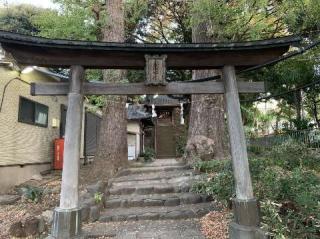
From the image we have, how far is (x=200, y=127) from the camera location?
32.6 feet

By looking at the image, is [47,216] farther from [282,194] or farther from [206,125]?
[206,125]

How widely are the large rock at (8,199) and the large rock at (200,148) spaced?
16.3 ft

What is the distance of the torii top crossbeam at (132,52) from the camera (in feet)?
16.0

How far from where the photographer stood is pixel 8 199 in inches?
275

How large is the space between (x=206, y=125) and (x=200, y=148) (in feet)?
2.77

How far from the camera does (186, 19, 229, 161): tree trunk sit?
31.4ft

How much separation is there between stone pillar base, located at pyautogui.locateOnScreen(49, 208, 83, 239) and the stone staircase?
162 cm

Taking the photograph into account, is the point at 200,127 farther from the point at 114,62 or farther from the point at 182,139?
the point at 182,139

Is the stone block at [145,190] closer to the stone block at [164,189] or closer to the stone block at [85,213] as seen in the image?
the stone block at [164,189]

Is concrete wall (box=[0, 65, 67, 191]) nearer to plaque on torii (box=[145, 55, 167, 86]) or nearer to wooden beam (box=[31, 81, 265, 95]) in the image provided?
wooden beam (box=[31, 81, 265, 95])

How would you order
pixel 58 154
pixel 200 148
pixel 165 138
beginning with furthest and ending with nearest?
pixel 165 138 → pixel 58 154 → pixel 200 148

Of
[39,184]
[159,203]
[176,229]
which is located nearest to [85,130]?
[39,184]

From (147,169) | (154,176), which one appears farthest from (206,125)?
(154,176)

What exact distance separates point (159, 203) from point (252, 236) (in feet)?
9.32
